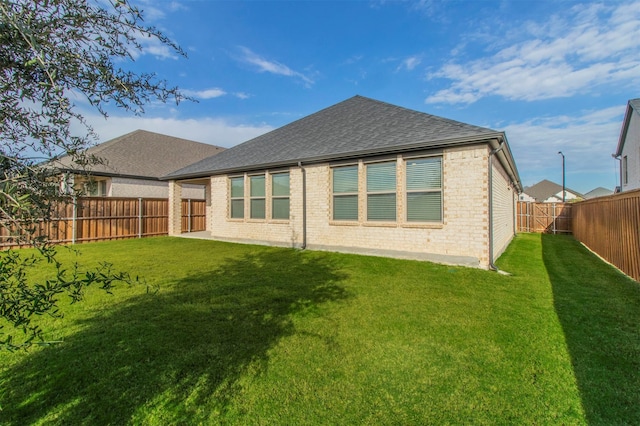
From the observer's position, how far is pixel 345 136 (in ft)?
34.5

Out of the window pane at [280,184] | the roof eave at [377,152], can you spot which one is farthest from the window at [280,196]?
the roof eave at [377,152]

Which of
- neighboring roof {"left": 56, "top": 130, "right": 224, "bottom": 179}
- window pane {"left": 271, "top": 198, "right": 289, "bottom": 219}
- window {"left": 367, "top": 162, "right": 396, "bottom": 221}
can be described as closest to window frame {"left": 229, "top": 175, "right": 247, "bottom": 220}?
window pane {"left": 271, "top": 198, "right": 289, "bottom": 219}

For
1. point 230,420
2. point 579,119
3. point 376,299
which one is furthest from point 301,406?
point 579,119

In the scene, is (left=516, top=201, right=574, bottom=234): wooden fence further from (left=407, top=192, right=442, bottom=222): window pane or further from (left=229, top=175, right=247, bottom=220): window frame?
(left=229, top=175, right=247, bottom=220): window frame

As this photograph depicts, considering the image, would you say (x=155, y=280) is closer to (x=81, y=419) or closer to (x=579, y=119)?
(x=81, y=419)

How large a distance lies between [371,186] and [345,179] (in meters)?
0.97

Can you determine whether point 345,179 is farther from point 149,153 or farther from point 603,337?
point 149,153

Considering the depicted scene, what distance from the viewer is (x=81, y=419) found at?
2123 mm

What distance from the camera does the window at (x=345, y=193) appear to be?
9281 millimetres

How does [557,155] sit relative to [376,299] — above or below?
above

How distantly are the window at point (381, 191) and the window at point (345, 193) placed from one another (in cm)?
49

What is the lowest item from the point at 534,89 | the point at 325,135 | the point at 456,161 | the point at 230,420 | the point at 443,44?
the point at 230,420

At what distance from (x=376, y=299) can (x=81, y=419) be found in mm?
3879

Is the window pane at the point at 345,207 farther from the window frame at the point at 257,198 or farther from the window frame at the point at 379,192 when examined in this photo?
the window frame at the point at 257,198
